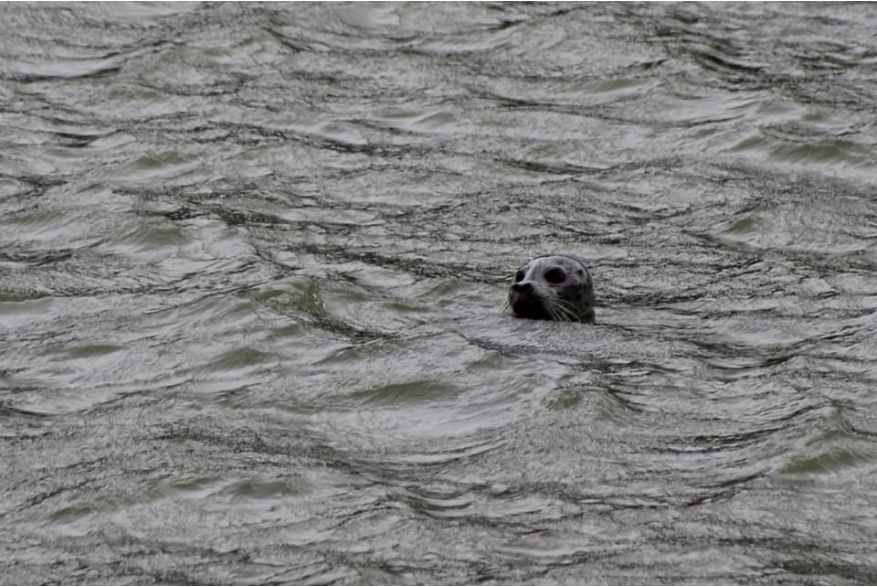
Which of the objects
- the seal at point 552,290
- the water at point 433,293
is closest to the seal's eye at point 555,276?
the seal at point 552,290

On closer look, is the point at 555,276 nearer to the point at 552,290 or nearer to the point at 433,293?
the point at 552,290

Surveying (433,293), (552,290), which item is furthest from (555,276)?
(433,293)

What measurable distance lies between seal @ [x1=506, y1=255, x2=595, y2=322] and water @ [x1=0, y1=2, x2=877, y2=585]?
12cm

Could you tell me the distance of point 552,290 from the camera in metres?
7.41

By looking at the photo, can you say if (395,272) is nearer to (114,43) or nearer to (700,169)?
(700,169)

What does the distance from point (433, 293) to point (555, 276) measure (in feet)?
2.51

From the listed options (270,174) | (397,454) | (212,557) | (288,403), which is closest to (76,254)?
(270,174)

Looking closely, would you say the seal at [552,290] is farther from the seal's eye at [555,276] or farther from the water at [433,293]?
the water at [433,293]

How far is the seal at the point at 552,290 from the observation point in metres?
7.41

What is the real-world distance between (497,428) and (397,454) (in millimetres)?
414

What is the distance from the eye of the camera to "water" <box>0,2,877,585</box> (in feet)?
17.8

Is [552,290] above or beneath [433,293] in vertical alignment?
above

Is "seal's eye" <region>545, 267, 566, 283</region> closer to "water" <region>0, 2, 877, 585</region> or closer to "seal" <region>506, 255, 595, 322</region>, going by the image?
"seal" <region>506, 255, 595, 322</region>

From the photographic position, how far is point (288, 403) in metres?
6.61
